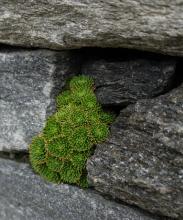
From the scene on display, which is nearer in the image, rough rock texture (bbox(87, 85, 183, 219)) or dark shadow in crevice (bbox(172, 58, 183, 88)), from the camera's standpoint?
rough rock texture (bbox(87, 85, 183, 219))

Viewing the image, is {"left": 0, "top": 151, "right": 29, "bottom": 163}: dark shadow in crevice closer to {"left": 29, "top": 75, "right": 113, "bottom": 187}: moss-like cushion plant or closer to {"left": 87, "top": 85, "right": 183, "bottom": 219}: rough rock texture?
{"left": 29, "top": 75, "right": 113, "bottom": 187}: moss-like cushion plant

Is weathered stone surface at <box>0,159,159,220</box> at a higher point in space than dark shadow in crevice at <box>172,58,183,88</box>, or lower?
lower

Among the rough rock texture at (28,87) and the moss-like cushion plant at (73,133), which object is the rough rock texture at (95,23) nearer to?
the rough rock texture at (28,87)

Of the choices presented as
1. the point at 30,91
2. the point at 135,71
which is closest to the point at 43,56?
the point at 30,91

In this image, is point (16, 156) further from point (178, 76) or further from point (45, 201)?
point (178, 76)

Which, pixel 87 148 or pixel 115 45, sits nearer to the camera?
pixel 115 45

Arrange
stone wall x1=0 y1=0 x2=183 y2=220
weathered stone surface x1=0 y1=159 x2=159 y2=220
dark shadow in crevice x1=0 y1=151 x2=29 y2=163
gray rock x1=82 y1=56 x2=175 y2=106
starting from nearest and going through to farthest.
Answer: stone wall x1=0 y1=0 x2=183 y2=220 → gray rock x1=82 y1=56 x2=175 y2=106 → weathered stone surface x1=0 y1=159 x2=159 y2=220 → dark shadow in crevice x1=0 y1=151 x2=29 y2=163

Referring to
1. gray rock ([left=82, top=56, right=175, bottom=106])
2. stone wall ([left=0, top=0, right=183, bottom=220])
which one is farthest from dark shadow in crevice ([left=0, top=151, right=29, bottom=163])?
gray rock ([left=82, top=56, right=175, bottom=106])

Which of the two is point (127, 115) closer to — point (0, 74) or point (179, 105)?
point (179, 105)
